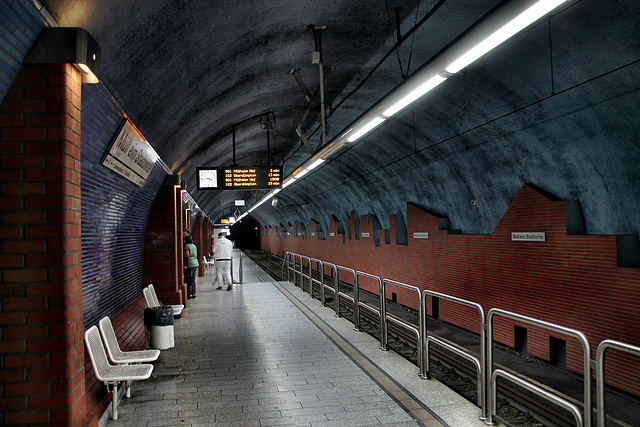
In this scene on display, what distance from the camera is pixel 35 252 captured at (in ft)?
9.21

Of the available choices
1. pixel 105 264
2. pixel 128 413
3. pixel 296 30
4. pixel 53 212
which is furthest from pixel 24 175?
pixel 296 30

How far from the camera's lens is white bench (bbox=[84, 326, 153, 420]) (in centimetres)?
371

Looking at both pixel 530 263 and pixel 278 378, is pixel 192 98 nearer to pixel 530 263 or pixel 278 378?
pixel 278 378

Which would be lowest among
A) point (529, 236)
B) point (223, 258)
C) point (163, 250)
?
point (223, 258)

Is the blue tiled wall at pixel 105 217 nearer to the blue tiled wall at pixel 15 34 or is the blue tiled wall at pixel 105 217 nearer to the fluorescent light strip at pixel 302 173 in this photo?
the blue tiled wall at pixel 15 34

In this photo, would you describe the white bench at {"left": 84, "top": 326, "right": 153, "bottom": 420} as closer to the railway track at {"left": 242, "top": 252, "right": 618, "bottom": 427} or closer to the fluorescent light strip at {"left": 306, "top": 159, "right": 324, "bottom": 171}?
the railway track at {"left": 242, "top": 252, "right": 618, "bottom": 427}

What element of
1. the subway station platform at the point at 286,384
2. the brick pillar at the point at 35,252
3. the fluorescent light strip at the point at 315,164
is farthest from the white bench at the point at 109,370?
the fluorescent light strip at the point at 315,164

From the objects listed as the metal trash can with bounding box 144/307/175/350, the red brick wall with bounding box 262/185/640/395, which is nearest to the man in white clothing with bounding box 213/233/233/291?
the red brick wall with bounding box 262/185/640/395

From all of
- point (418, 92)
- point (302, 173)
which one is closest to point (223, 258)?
point (302, 173)

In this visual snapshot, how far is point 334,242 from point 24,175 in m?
15.8

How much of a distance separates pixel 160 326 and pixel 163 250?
2868 millimetres

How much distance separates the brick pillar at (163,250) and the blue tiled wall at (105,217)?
0.78 metres

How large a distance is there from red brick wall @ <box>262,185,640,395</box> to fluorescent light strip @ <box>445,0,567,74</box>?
3.54 meters

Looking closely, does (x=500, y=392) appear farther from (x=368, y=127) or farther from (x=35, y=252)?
(x=35, y=252)
